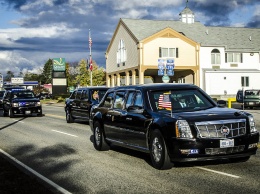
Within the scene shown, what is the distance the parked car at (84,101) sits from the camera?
2071 centimetres

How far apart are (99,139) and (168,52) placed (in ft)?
147

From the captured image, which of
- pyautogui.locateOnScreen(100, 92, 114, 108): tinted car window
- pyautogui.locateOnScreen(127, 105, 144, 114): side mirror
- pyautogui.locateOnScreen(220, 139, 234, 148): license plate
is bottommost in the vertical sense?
pyautogui.locateOnScreen(220, 139, 234, 148): license plate

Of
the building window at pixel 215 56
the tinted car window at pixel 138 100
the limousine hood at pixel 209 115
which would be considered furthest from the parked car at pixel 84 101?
the building window at pixel 215 56

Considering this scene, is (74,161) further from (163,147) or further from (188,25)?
(188,25)

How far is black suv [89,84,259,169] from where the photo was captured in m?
8.46

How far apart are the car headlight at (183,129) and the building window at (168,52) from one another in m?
47.8

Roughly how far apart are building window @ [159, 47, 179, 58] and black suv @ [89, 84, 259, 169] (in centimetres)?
4515

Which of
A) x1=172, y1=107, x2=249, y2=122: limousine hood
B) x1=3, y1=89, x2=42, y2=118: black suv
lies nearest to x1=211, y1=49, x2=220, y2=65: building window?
x1=3, y1=89, x2=42, y2=118: black suv

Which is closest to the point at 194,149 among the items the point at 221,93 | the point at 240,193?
the point at 240,193

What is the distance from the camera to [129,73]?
60062 millimetres

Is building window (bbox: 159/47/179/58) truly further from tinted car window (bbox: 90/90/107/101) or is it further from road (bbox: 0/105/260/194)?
road (bbox: 0/105/260/194)


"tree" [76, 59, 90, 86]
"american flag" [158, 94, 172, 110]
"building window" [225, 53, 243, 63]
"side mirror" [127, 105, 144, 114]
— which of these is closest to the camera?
"american flag" [158, 94, 172, 110]

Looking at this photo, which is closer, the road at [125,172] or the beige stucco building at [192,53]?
the road at [125,172]

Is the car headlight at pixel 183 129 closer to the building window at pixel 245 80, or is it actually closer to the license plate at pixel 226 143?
the license plate at pixel 226 143
